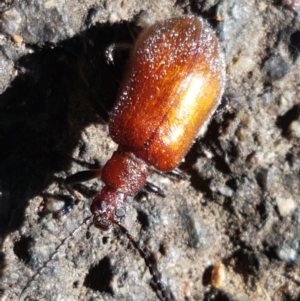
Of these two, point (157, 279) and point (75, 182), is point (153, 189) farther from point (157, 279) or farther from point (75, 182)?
point (157, 279)

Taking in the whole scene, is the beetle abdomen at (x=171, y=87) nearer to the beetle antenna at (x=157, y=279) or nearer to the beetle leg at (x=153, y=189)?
the beetle leg at (x=153, y=189)

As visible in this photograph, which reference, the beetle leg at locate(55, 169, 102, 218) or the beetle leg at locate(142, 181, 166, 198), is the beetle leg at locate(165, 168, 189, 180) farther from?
the beetle leg at locate(55, 169, 102, 218)

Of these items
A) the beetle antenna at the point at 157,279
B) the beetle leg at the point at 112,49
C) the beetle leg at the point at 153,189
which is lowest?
the beetle antenna at the point at 157,279

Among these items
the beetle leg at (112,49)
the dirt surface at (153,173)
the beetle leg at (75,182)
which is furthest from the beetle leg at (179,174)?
the beetle leg at (112,49)

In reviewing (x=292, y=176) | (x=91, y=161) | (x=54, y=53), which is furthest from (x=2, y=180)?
(x=292, y=176)

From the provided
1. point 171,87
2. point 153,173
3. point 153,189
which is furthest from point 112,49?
point 153,189

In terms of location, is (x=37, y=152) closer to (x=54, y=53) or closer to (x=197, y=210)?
(x=54, y=53)

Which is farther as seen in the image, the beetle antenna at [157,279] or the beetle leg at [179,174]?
the beetle leg at [179,174]

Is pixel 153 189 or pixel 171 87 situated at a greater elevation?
pixel 171 87
